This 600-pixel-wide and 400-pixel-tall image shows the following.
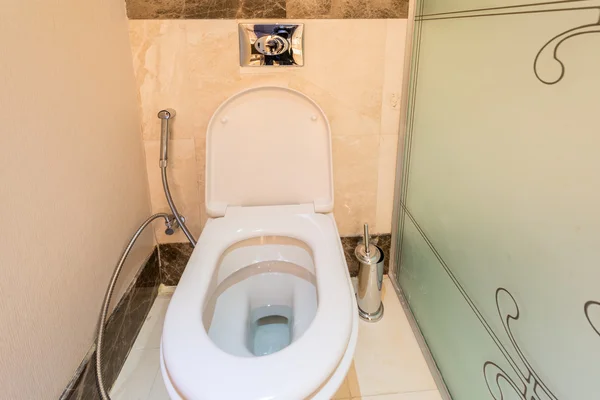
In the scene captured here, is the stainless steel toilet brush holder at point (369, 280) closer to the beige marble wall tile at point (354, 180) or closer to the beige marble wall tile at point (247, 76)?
the beige marble wall tile at point (354, 180)

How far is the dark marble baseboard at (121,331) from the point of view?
0.96m

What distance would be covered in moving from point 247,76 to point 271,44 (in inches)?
4.7

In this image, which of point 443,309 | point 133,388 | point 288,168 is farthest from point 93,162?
point 443,309

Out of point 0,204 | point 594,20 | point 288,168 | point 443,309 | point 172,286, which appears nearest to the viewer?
point 594,20

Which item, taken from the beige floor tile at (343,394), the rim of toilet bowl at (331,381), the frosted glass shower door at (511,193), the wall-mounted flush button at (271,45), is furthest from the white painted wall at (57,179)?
the frosted glass shower door at (511,193)

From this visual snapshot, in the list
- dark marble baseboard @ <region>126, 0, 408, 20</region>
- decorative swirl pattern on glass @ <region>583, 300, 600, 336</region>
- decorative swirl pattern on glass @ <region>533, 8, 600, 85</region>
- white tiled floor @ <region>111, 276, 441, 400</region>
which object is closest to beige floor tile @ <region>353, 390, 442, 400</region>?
white tiled floor @ <region>111, 276, 441, 400</region>

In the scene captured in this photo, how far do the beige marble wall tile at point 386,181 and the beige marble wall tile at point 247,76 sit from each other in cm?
3

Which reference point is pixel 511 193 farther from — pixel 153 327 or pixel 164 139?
pixel 153 327

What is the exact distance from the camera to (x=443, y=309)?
113 centimetres

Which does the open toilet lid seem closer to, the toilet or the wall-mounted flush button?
the toilet

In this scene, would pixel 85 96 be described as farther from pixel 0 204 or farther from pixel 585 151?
pixel 585 151

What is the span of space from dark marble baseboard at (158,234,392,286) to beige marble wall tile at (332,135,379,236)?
53 mm

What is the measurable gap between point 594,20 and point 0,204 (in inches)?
37.3

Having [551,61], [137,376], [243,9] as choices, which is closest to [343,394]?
[137,376]
